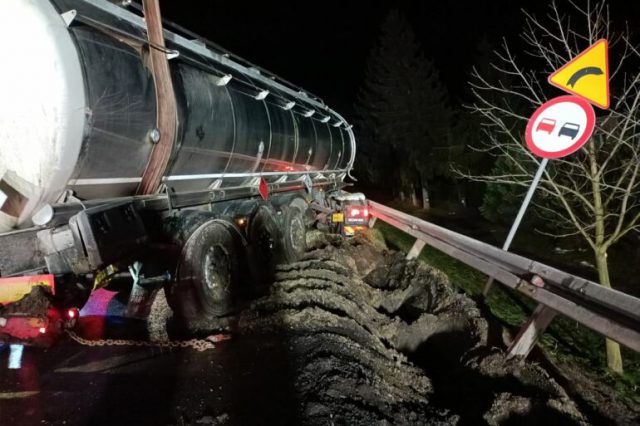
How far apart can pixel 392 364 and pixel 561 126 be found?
2.94m

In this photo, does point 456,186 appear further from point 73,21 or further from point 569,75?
point 73,21

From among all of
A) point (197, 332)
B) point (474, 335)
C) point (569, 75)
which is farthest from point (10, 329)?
point (569, 75)

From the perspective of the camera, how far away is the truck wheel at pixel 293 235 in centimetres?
670

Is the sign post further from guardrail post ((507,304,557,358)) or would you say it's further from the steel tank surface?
the steel tank surface

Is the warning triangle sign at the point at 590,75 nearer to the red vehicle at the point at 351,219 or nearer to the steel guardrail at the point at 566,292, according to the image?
the steel guardrail at the point at 566,292

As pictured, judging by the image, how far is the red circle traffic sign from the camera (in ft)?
12.3

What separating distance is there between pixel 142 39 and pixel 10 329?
2.56 m

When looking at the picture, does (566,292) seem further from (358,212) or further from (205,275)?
(358,212)

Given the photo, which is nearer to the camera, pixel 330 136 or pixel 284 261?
pixel 284 261

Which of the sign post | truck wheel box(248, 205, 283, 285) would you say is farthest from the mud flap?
the sign post

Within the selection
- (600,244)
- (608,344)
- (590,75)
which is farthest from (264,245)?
(608,344)

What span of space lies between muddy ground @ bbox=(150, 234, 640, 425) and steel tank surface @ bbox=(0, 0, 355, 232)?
183cm

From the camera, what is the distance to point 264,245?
6125 mm

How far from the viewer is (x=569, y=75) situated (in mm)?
3785
